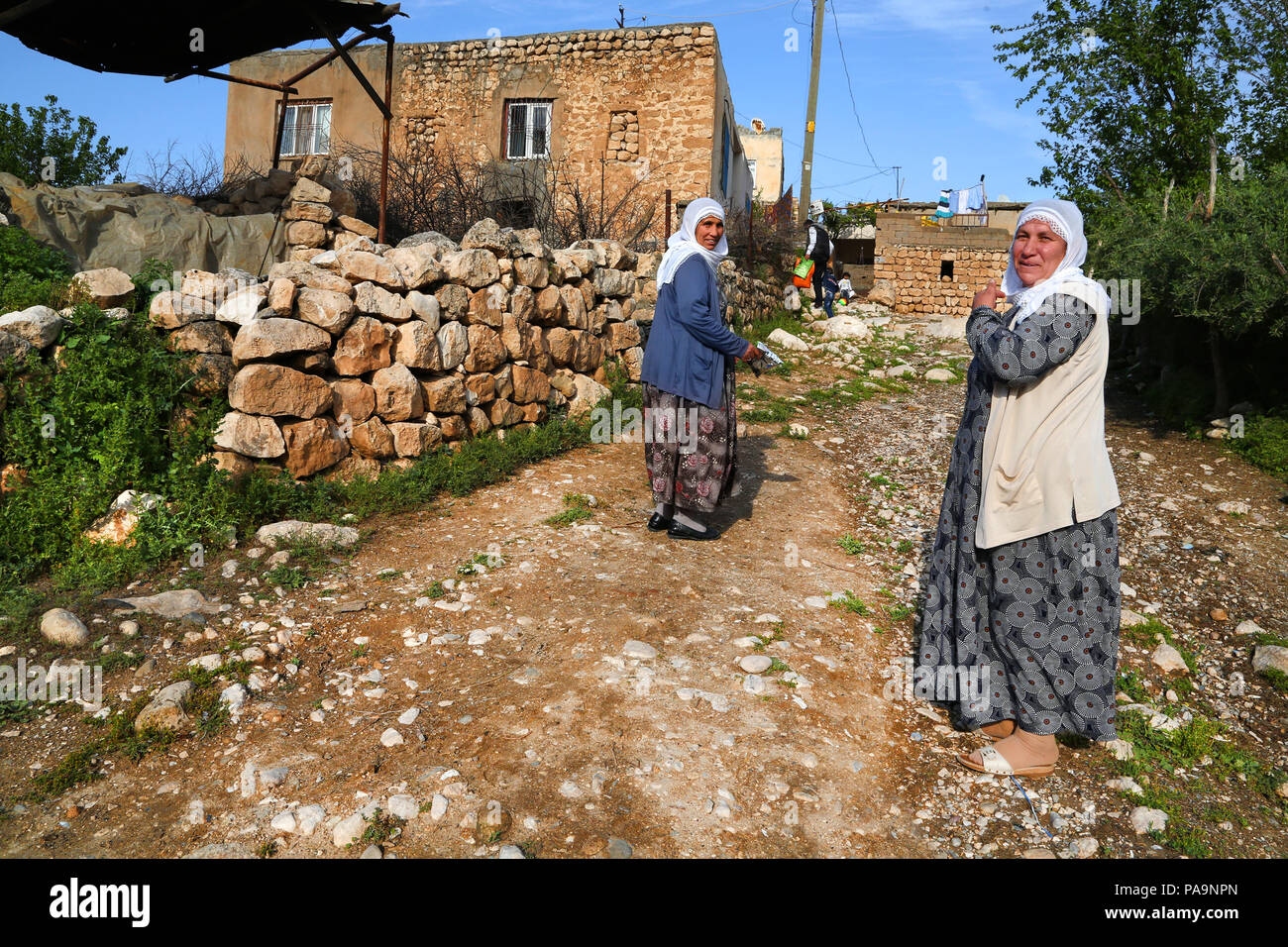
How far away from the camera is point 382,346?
502 centimetres

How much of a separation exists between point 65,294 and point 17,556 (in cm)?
148

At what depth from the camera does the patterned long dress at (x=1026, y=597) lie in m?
2.63

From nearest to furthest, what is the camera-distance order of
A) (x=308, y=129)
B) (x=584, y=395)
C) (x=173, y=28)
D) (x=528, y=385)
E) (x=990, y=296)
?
(x=990, y=296) < (x=528, y=385) < (x=173, y=28) < (x=584, y=395) < (x=308, y=129)

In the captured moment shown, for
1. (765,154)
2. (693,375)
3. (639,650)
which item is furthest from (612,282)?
(765,154)

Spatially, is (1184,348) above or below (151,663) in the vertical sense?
above

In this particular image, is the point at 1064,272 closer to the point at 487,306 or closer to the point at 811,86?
the point at 487,306

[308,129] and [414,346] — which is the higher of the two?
[308,129]

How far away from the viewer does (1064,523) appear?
2615mm

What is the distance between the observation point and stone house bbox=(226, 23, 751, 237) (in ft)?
44.0

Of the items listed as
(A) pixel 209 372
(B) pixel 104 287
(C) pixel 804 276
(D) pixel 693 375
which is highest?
(C) pixel 804 276

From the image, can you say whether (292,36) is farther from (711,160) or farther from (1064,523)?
(711,160)

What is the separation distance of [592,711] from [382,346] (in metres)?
2.98
